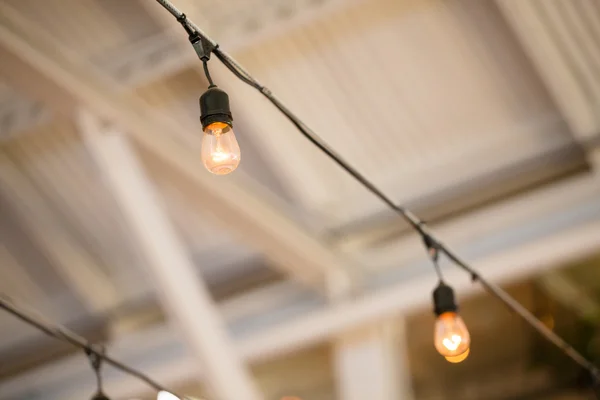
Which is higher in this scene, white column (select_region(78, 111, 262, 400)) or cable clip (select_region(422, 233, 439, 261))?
→ white column (select_region(78, 111, 262, 400))

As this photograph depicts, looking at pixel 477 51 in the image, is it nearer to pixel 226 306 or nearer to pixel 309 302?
pixel 309 302

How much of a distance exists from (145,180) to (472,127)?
2600 mm

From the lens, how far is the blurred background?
4742 millimetres

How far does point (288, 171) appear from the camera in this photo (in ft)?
19.5

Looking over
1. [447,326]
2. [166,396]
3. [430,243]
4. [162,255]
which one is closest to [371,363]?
[162,255]

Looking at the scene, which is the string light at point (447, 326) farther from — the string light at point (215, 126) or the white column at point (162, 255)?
the white column at point (162, 255)

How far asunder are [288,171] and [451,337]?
275cm

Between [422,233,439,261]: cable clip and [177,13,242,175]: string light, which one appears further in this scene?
[422,233,439,261]: cable clip

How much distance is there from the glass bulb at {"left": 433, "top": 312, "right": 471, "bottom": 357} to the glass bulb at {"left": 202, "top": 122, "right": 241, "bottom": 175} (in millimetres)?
1561

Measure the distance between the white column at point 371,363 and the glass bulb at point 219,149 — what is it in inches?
138

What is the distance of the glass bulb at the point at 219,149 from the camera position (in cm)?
238

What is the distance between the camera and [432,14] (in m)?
5.28

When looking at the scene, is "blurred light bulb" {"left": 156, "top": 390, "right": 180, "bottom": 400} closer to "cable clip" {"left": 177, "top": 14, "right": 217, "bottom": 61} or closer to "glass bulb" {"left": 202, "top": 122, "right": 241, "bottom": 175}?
"glass bulb" {"left": 202, "top": 122, "right": 241, "bottom": 175}

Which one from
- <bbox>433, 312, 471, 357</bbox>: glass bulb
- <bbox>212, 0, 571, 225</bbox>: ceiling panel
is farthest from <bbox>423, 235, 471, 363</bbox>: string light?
<bbox>212, 0, 571, 225</bbox>: ceiling panel
